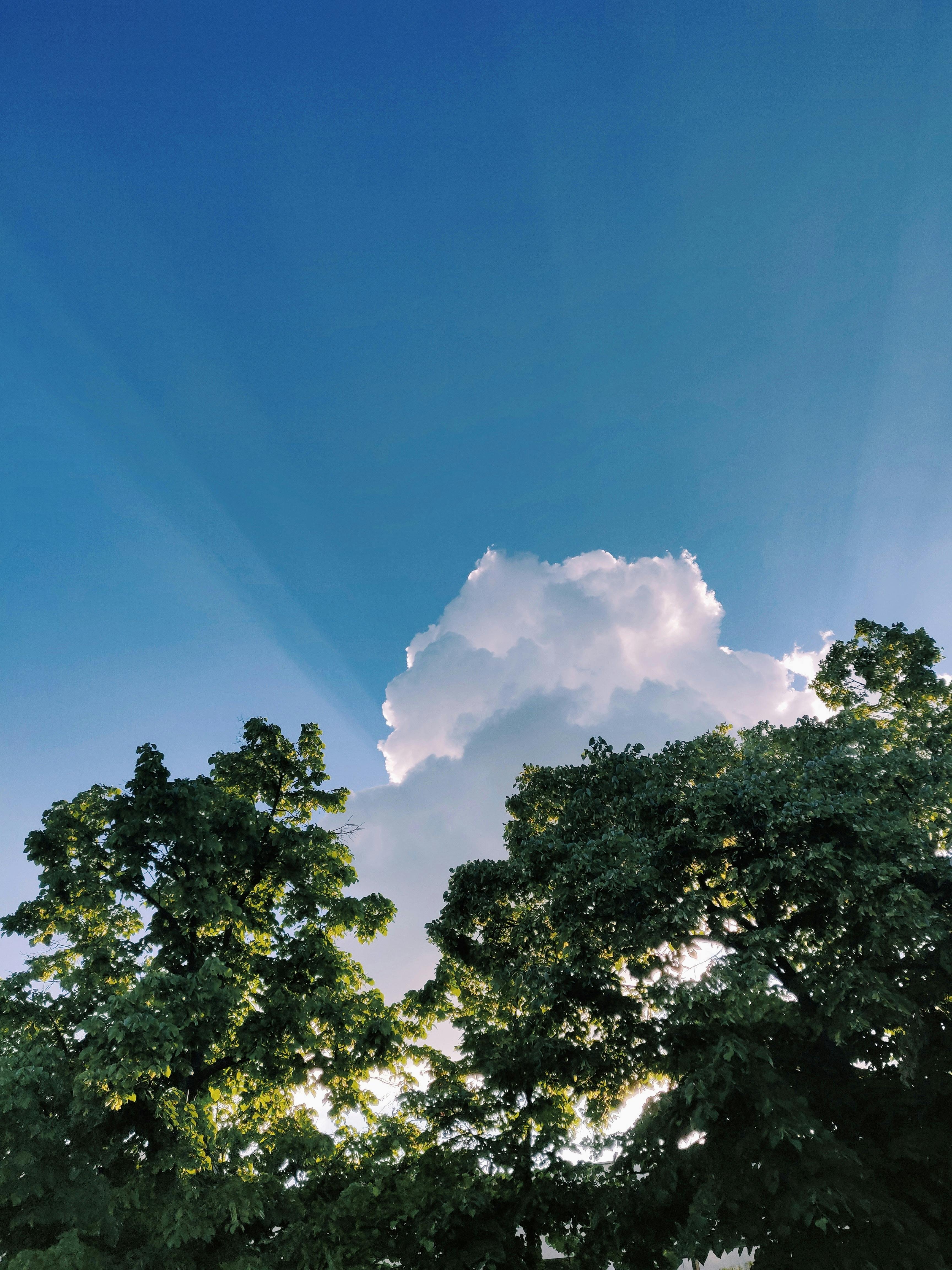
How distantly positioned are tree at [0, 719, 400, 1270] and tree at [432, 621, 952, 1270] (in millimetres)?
3834

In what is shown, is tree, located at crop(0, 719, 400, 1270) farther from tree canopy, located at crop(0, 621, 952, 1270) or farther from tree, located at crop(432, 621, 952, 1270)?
tree, located at crop(432, 621, 952, 1270)

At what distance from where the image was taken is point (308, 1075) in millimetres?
14000

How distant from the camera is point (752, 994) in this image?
10.5 m

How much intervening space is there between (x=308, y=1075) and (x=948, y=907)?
43.1ft

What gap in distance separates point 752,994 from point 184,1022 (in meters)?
9.48

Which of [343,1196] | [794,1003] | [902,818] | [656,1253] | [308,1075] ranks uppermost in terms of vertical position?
[902,818]

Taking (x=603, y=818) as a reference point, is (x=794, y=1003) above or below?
below

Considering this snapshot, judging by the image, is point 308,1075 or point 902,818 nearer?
point 902,818

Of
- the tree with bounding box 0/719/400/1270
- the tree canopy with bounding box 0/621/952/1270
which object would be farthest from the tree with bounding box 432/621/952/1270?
the tree with bounding box 0/719/400/1270

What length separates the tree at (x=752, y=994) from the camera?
1038cm

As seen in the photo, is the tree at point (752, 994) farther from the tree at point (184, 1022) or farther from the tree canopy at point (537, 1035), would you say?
the tree at point (184, 1022)

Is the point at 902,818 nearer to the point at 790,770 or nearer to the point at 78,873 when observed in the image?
the point at 790,770

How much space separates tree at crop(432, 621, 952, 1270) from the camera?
1038cm

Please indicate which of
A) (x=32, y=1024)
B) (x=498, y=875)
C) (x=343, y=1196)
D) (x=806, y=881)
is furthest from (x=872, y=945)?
(x=32, y=1024)
